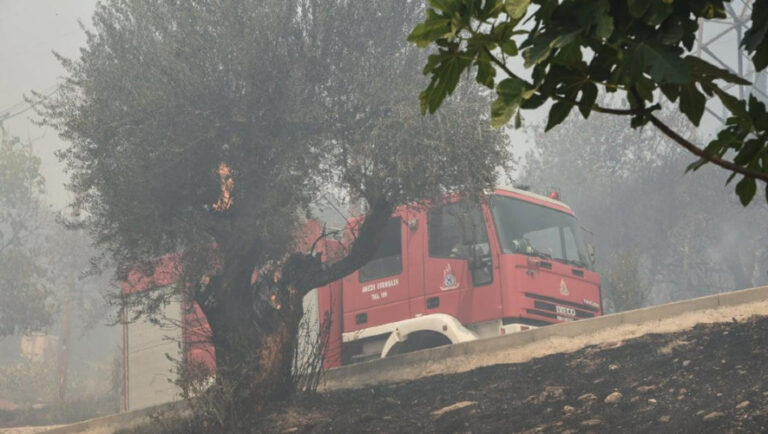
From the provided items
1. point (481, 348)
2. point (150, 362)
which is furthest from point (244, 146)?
point (150, 362)

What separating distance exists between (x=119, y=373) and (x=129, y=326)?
32.5ft

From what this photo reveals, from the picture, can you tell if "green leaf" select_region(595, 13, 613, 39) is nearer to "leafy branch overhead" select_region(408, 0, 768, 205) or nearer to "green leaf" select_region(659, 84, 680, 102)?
"leafy branch overhead" select_region(408, 0, 768, 205)

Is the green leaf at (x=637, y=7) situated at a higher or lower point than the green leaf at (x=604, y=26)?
higher

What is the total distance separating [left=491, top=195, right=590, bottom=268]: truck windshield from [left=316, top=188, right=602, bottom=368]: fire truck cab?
0.06 ft

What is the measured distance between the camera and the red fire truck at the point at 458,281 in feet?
43.7

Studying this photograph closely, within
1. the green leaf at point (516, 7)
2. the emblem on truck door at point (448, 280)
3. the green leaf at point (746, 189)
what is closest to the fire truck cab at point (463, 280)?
the emblem on truck door at point (448, 280)

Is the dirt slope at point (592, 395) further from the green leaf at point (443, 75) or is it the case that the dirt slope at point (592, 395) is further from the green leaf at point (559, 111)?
the green leaf at point (443, 75)

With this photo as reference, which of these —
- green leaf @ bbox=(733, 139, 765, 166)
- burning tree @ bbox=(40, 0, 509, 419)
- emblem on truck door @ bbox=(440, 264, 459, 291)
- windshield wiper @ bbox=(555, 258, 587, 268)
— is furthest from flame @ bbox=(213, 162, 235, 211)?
green leaf @ bbox=(733, 139, 765, 166)

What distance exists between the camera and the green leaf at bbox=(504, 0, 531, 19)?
2.10 m

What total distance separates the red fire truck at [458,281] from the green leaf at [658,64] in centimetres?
1123

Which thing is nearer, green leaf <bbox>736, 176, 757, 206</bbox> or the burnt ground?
green leaf <bbox>736, 176, 757, 206</bbox>

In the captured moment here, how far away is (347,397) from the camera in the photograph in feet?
39.0

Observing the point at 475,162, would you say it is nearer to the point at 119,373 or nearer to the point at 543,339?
the point at 543,339

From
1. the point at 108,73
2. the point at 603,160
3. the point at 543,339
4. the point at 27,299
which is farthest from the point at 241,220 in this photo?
the point at 603,160
